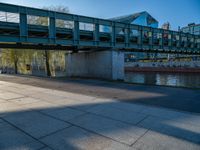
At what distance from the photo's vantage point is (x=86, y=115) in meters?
5.25

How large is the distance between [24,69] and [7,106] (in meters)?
27.4

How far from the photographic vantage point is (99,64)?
17578 millimetres

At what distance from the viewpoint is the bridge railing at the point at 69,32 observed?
12.3 metres

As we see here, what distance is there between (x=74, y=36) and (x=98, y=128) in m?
12.1

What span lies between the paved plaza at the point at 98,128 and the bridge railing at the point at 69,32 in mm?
8123

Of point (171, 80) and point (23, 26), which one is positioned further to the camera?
point (171, 80)

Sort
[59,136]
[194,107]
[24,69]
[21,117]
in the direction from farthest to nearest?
[24,69]
[194,107]
[21,117]
[59,136]

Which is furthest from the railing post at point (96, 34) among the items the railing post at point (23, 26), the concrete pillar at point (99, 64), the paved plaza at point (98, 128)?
the paved plaza at point (98, 128)

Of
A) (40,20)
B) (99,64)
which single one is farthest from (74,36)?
(40,20)

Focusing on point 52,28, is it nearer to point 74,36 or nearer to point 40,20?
point 74,36

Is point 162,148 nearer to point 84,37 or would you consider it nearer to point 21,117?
point 21,117

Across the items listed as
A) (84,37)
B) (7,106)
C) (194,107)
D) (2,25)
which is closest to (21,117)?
(7,106)

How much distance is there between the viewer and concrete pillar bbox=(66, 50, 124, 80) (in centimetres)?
1656

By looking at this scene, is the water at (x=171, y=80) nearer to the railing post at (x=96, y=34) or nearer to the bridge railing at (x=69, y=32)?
the bridge railing at (x=69, y=32)
